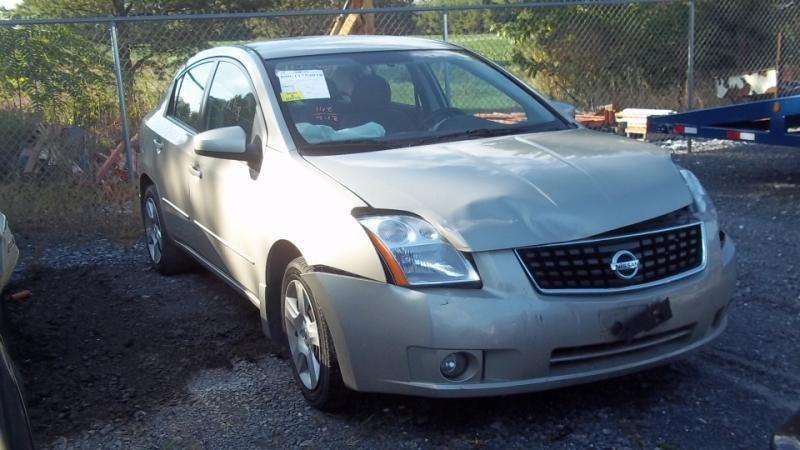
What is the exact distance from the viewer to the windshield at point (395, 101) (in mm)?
4781

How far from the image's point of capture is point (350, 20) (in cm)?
1206

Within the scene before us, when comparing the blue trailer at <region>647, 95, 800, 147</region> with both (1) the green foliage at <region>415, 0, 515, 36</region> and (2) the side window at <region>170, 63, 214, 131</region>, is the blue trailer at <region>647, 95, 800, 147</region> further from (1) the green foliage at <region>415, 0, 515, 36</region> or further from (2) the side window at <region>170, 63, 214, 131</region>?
(2) the side window at <region>170, 63, 214, 131</region>

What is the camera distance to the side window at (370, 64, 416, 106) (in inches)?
206

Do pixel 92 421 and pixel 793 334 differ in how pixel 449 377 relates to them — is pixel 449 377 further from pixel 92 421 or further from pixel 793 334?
pixel 793 334

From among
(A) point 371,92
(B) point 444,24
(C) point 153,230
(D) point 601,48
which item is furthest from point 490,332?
(D) point 601,48

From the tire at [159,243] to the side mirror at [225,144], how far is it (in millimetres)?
2028

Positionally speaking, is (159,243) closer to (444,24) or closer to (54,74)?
(54,74)

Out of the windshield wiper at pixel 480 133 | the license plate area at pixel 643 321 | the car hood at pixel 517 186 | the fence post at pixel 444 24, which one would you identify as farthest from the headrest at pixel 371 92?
the fence post at pixel 444 24

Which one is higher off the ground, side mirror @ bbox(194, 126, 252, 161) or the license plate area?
side mirror @ bbox(194, 126, 252, 161)

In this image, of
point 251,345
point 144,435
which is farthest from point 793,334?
point 144,435

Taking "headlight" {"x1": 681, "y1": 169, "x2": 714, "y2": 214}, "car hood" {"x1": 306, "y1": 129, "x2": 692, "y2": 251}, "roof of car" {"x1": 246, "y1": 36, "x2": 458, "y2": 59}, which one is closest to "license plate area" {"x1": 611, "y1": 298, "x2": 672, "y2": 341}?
"car hood" {"x1": 306, "y1": 129, "x2": 692, "y2": 251}

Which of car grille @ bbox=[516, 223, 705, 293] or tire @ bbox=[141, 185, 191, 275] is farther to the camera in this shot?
tire @ bbox=[141, 185, 191, 275]

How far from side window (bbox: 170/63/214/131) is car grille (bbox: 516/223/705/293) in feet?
9.94

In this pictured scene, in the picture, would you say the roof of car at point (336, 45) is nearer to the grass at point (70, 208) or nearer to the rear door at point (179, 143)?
the rear door at point (179, 143)
